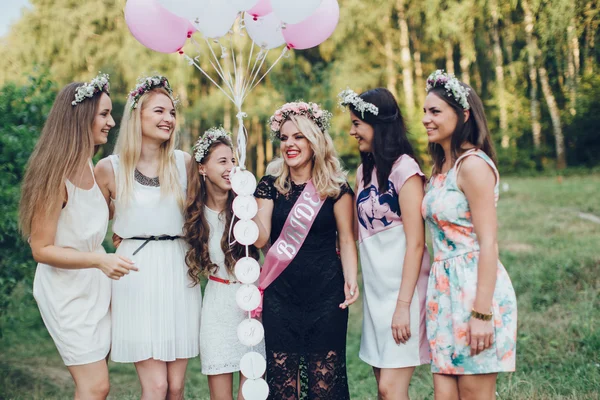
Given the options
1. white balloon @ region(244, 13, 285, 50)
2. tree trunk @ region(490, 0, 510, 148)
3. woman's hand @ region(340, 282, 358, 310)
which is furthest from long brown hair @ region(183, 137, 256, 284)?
tree trunk @ region(490, 0, 510, 148)

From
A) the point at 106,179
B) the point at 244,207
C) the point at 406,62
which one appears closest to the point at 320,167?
the point at 244,207

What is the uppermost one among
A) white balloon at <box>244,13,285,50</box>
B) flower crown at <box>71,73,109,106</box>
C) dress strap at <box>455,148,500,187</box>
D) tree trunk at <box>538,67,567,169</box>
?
tree trunk at <box>538,67,567,169</box>

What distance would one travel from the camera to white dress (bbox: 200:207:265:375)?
3148 mm

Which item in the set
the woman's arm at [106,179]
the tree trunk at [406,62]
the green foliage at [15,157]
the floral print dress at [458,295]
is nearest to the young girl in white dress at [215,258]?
the woman's arm at [106,179]

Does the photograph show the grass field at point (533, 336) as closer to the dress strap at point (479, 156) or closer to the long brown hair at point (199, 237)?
the long brown hair at point (199, 237)

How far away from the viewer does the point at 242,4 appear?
3.06 m

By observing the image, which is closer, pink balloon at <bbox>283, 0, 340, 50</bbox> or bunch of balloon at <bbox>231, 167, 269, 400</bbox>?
bunch of balloon at <bbox>231, 167, 269, 400</bbox>

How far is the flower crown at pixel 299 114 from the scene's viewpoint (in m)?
3.26

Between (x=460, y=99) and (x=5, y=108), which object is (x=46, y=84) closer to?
(x=5, y=108)

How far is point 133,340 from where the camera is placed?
3.00 meters

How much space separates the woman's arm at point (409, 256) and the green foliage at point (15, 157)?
10.9 feet

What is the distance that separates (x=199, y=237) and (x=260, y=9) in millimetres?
1374

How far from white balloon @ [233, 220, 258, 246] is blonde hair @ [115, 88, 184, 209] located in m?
0.40

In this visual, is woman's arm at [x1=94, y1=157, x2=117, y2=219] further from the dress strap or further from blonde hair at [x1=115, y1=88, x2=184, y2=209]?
the dress strap
